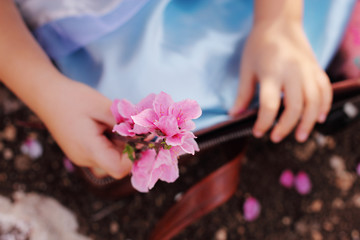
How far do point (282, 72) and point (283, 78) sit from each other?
1 cm

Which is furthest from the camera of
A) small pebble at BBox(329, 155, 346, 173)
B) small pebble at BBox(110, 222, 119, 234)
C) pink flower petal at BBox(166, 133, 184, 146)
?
small pebble at BBox(329, 155, 346, 173)

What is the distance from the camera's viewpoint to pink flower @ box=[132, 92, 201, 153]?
0.40 m

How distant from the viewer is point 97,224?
1.01 meters

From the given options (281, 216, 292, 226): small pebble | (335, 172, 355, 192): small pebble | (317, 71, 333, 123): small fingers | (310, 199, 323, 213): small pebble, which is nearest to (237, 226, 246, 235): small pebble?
(281, 216, 292, 226): small pebble

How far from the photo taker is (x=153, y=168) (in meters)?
0.44

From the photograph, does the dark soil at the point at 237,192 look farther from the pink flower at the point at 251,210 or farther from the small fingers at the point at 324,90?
the small fingers at the point at 324,90

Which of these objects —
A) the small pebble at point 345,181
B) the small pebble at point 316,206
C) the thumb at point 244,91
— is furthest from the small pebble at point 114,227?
the small pebble at point 345,181

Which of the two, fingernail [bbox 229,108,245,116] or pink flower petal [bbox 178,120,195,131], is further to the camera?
fingernail [bbox 229,108,245,116]

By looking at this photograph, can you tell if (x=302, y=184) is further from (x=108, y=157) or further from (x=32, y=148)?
(x=32, y=148)

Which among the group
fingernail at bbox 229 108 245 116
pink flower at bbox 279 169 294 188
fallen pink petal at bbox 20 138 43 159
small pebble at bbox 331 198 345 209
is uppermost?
fingernail at bbox 229 108 245 116

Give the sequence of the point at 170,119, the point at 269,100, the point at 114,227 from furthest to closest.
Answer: the point at 114,227 < the point at 269,100 < the point at 170,119

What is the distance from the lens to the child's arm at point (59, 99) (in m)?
0.64

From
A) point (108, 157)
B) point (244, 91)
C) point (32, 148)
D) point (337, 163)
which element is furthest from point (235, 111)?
point (32, 148)

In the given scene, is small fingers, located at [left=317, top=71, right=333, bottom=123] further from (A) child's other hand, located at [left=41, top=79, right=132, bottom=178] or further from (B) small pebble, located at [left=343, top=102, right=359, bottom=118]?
(A) child's other hand, located at [left=41, top=79, right=132, bottom=178]
